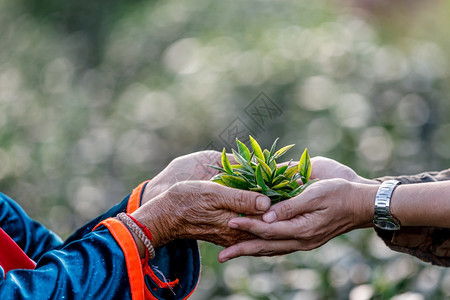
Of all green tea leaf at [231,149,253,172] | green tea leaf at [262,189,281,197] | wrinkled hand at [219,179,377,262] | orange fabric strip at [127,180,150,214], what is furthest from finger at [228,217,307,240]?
orange fabric strip at [127,180,150,214]

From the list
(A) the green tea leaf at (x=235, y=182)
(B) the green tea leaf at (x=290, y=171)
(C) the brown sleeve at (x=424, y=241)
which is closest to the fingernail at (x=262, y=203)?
(A) the green tea leaf at (x=235, y=182)

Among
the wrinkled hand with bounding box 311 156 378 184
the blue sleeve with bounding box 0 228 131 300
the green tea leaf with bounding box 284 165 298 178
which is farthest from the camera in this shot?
Answer: the wrinkled hand with bounding box 311 156 378 184

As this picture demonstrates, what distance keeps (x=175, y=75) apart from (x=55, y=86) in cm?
198

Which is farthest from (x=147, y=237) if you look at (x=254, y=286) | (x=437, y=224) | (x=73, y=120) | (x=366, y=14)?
(x=366, y=14)

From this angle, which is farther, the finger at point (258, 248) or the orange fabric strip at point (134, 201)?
the orange fabric strip at point (134, 201)

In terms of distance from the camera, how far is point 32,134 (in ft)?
19.5

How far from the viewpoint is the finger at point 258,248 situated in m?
2.10

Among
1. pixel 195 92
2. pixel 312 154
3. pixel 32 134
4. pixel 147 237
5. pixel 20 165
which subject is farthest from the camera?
pixel 32 134

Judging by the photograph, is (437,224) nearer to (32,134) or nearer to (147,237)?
(147,237)

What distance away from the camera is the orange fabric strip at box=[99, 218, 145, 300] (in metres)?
1.75

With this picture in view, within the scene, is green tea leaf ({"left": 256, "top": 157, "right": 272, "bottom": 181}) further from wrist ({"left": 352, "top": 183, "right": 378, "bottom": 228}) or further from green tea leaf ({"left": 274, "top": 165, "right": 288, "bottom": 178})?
wrist ({"left": 352, "top": 183, "right": 378, "bottom": 228})

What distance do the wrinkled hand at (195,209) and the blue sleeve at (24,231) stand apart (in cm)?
58

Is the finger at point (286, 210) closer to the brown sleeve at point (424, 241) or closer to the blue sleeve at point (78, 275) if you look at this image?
the brown sleeve at point (424, 241)

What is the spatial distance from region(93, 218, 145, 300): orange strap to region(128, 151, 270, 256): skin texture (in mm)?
56
